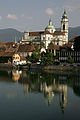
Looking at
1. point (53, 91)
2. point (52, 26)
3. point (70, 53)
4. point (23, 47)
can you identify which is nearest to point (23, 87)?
point (53, 91)

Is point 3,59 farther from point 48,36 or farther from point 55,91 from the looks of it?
point 55,91

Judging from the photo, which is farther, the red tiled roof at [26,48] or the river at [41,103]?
the red tiled roof at [26,48]

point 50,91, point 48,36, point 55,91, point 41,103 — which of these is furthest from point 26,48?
point 41,103

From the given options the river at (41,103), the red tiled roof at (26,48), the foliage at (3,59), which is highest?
the red tiled roof at (26,48)

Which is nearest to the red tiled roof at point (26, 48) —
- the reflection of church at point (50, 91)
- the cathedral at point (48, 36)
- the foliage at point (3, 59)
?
the foliage at point (3, 59)

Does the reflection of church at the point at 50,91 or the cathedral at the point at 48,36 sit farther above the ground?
the cathedral at the point at 48,36

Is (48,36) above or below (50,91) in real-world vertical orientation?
above

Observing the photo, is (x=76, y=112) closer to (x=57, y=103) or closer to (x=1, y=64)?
(x=57, y=103)

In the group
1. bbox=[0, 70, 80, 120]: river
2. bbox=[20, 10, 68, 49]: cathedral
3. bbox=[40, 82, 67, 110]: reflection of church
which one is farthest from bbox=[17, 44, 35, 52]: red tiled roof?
bbox=[0, 70, 80, 120]: river

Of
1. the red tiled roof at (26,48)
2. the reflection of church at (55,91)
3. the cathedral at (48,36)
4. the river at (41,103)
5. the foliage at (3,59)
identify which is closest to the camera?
the river at (41,103)

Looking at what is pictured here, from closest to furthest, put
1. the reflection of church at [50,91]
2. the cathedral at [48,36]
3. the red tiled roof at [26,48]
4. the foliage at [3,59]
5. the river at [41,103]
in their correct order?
the river at [41,103] → the reflection of church at [50,91] → the foliage at [3,59] → the red tiled roof at [26,48] → the cathedral at [48,36]

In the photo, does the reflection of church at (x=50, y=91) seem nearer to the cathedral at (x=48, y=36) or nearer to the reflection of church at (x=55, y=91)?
the reflection of church at (x=55, y=91)

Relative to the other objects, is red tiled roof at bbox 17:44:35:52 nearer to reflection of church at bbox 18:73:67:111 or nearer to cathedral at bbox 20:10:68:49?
cathedral at bbox 20:10:68:49

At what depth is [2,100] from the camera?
26.7 m
